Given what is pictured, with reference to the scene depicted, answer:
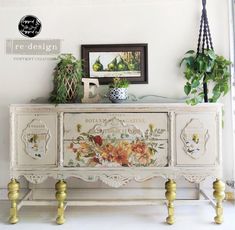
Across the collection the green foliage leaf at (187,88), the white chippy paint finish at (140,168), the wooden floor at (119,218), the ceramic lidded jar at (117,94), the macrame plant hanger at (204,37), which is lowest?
the wooden floor at (119,218)

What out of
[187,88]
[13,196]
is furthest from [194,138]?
[13,196]

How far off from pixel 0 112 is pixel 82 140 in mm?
1039

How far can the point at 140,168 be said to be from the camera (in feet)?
8.34

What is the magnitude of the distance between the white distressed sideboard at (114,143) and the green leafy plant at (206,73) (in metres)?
0.39

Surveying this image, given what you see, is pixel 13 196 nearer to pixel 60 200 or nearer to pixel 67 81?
pixel 60 200

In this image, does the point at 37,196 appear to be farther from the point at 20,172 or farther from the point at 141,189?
the point at 141,189

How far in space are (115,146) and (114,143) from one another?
0.09 ft

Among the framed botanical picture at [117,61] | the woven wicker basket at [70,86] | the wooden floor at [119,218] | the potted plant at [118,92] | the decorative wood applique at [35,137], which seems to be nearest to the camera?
the wooden floor at [119,218]

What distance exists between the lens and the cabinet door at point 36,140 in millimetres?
2559

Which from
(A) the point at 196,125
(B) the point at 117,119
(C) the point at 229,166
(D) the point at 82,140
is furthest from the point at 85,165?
(C) the point at 229,166

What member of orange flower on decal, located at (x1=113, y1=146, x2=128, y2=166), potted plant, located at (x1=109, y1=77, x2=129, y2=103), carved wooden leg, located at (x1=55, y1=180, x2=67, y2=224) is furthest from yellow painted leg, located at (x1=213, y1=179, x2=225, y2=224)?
carved wooden leg, located at (x1=55, y1=180, x2=67, y2=224)

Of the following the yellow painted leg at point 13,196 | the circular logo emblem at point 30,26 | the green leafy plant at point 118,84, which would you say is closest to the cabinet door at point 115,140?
the green leafy plant at point 118,84

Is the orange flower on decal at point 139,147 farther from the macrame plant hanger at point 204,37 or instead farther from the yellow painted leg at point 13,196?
the yellow painted leg at point 13,196

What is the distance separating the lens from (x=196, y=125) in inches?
99.7
